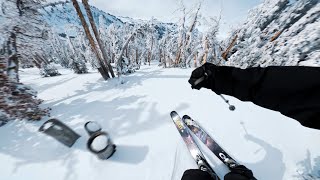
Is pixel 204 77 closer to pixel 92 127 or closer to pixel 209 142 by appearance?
pixel 209 142

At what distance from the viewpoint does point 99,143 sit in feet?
10.9

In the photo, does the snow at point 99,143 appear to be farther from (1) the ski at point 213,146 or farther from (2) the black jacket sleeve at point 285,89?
(2) the black jacket sleeve at point 285,89

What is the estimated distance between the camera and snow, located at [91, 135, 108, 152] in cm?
328

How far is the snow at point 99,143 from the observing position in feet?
10.8

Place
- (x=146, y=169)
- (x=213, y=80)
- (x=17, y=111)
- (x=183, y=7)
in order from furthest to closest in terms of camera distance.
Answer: (x=183, y=7) → (x=17, y=111) → (x=146, y=169) → (x=213, y=80)

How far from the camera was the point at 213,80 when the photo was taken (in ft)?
7.18

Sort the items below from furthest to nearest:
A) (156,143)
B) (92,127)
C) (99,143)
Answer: (92,127), (156,143), (99,143)

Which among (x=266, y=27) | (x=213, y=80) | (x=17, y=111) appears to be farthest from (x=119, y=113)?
(x=266, y=27)

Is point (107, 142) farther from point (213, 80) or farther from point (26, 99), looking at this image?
point (26, 99)

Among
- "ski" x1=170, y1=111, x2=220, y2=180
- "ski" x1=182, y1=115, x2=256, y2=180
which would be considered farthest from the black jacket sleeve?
"ski" x1=170, y1=111, x2=220, y2=180

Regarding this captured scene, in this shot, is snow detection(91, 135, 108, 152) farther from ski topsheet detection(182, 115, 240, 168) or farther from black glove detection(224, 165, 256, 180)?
black glove detection(224, 165, 256, 180)

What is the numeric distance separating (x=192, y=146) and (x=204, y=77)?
1.61m

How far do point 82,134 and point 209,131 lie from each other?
114 inches

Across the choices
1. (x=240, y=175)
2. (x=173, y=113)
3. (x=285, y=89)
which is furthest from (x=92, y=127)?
(x=285, y=89)
